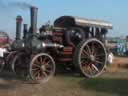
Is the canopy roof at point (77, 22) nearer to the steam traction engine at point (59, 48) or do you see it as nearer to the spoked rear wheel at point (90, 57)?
the steam traction engine at point (59, 48)

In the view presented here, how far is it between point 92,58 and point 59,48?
125 cm

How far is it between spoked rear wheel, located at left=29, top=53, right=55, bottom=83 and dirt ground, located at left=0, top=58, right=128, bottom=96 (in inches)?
10.0

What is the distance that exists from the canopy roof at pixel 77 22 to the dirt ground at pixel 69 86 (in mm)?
1875

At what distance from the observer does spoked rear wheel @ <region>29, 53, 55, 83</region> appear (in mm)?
12721

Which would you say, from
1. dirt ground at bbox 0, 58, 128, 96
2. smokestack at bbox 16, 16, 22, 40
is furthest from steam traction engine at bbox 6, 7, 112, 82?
dirt ground at bbox 0, 58, 128, 96

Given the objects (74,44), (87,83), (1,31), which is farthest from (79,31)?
(1,31)

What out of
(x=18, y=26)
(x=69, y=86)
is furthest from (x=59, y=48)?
(x=69, y=86)

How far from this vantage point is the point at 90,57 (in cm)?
1430

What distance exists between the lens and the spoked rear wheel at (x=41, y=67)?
12.7m

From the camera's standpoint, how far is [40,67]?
13.0 m

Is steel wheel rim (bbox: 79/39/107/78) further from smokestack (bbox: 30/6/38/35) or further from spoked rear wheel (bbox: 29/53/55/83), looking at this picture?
smokestack (bbox: 30/6/38/35)

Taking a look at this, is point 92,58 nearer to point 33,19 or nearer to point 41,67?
point 41,67

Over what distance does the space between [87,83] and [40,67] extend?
1.61 m

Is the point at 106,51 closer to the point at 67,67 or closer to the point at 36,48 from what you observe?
the point at 67,67
